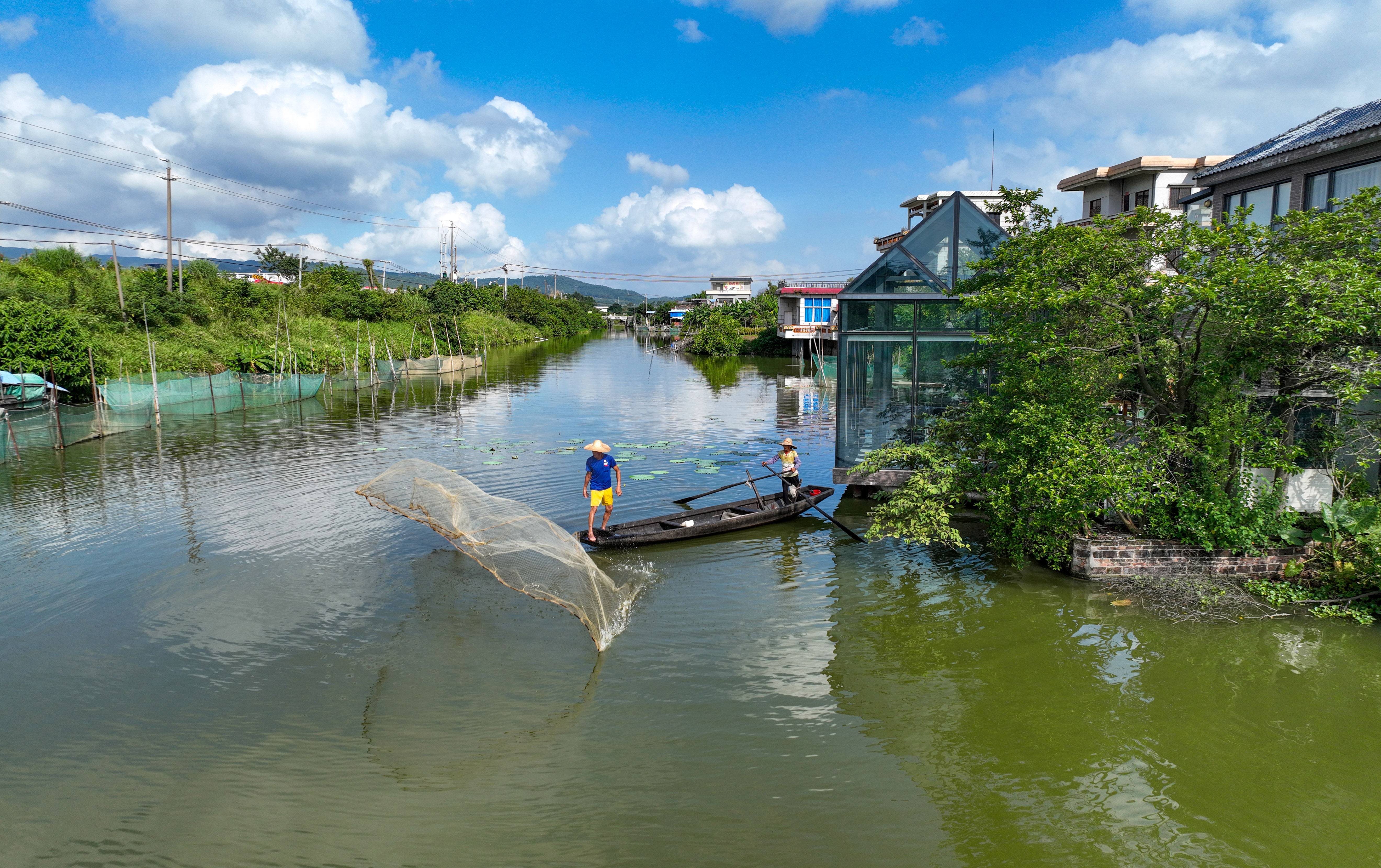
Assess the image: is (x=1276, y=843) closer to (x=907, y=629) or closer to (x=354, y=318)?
(x=907, y=629)

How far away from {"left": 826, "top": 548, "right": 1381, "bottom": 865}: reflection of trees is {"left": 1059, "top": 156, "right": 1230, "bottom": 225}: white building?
1342 inches

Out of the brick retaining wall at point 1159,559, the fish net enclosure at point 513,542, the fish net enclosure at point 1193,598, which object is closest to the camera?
the fish net enclosure at point 513,542

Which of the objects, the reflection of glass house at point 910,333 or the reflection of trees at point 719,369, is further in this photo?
the reflection of trees at point 719,369

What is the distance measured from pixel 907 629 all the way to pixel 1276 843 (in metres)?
4.75

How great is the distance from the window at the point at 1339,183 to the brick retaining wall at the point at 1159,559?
8.60m

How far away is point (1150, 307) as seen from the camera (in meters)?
11.3

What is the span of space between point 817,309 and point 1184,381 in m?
54.7

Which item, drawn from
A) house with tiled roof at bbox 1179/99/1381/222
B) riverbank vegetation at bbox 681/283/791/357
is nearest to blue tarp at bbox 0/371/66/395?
house with tiled roof at bbox 1179/99/1381/222

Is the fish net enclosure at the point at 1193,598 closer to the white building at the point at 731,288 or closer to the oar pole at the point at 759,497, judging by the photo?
the oar pole at the point at 759,497

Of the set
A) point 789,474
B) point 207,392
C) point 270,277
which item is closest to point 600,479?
point 789,474

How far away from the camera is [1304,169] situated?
1731 centimetres

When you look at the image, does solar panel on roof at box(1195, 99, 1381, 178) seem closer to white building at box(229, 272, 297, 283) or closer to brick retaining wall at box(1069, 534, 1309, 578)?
brick retaining wall at box(1069, 534, 1309, 578)

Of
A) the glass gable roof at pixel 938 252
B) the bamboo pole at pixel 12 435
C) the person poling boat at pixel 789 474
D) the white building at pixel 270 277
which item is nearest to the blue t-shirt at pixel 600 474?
the person poling boat at pixel 789 474

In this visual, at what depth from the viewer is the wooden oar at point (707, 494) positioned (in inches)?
625
